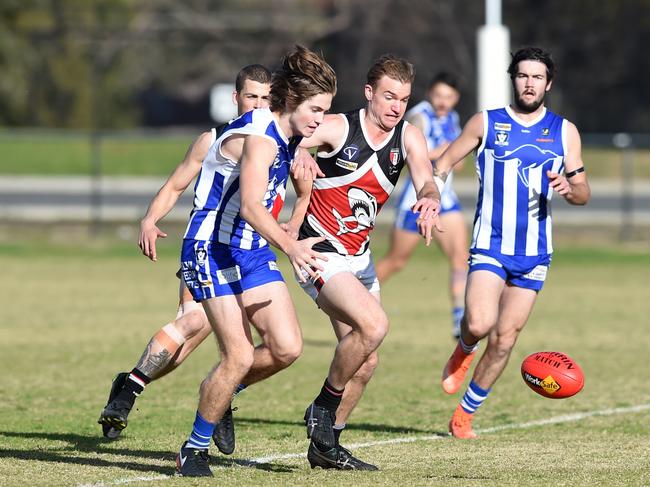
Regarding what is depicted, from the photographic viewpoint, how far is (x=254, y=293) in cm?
672

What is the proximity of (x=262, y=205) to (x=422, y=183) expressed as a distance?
3.84 ft

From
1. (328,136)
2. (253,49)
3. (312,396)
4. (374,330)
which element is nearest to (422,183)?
(328,136)

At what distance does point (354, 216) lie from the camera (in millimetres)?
7469

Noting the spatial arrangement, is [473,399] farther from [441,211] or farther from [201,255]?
[441,211]

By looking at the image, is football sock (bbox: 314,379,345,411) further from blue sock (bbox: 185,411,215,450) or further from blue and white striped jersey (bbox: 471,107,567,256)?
blue and white striped jersey (bbox: 471,107,567,256)

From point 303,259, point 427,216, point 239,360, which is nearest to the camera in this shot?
point 303,259

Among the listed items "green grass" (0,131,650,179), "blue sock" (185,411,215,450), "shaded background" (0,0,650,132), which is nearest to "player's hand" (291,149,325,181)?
"blue sock" (185,411,215,450)

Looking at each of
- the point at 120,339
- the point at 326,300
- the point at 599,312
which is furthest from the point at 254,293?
the point at 599,312

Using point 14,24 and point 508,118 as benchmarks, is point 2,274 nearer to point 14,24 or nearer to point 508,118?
point 508,118

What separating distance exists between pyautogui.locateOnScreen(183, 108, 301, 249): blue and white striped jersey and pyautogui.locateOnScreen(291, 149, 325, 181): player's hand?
14cm

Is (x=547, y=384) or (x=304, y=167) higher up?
(x=304, y=167)

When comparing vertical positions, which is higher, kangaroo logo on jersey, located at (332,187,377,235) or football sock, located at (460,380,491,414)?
kangaroo logo on jersey, located at (332,187,377,235)

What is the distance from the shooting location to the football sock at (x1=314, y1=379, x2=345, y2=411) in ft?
23.3

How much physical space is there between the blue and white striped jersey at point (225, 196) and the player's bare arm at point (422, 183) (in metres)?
0.76
